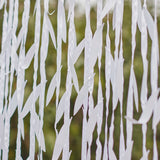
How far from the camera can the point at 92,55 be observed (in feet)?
2.15

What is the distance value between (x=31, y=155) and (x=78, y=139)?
0.83 m

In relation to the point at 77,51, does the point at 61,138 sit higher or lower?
lower

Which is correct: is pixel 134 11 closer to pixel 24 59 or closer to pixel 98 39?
pixel 98 39

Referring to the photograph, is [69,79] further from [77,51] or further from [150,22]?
[150,22]

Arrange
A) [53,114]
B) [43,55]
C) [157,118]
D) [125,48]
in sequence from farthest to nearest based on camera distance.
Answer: [125,48], [53,114], [43,55], [157,118]

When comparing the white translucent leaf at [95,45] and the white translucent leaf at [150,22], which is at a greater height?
the white translucent leaf at [150,22]

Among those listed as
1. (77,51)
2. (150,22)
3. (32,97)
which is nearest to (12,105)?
(32,97)

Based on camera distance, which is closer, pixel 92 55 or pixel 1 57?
pixel 92 55

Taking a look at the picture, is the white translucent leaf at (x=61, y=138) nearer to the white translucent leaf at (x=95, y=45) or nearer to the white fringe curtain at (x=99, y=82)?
the white fringe curtain at (x=99, y=82)

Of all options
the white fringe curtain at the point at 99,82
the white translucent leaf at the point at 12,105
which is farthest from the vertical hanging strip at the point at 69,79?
the white translucent leaf at the point at 12,105

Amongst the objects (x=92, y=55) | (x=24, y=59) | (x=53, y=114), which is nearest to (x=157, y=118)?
(x=92, y=55)

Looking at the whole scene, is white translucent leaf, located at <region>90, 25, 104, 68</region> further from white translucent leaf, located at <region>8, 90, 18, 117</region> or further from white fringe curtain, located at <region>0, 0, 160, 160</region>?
white translucent leaf, located at <region>8, 90, 18, 117</region>

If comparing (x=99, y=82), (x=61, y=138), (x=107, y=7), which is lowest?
(x=61, y=138)

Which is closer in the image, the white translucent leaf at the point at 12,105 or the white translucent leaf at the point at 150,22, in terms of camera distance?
the white translucent leaf at the point at 150,22
